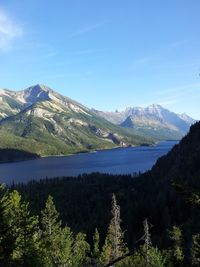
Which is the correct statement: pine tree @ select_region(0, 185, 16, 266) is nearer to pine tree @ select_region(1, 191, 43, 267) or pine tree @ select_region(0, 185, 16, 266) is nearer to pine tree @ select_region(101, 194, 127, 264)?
pine tree @ select_region(1, 191, 43, 267)

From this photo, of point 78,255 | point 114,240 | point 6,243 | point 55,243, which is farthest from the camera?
point 78,255

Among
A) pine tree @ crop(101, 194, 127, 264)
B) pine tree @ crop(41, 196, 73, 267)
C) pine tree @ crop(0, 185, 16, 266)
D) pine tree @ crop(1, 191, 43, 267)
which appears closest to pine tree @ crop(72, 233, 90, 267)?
pine tree @ crop(41, 196, 73, 267)

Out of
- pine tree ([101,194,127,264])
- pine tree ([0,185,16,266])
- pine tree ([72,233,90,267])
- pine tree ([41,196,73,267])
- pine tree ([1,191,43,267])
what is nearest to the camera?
pine tree ([0,185,16,266])

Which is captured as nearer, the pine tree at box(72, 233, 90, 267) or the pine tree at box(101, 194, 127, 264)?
the pine tree at box(101, 194, 127, 264)

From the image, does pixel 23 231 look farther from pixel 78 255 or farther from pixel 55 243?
pixel 78 255

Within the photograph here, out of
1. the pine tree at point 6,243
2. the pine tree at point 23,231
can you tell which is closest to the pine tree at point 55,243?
the pine tree at point 23,231

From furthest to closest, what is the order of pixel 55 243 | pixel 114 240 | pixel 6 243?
pixel 55 243 → pixel 114 240 → pixel 6 243

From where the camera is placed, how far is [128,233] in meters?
184

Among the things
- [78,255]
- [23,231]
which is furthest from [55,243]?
[23,231]

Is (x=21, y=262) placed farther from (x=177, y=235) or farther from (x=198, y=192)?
(x=177, y=235)

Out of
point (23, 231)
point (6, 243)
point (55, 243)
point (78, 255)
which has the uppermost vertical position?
point (6, 243)

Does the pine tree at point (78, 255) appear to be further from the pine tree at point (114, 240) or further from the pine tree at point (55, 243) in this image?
the pine tree at point (114, 240)

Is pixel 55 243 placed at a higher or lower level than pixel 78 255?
higher

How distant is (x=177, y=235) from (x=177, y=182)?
310ft
